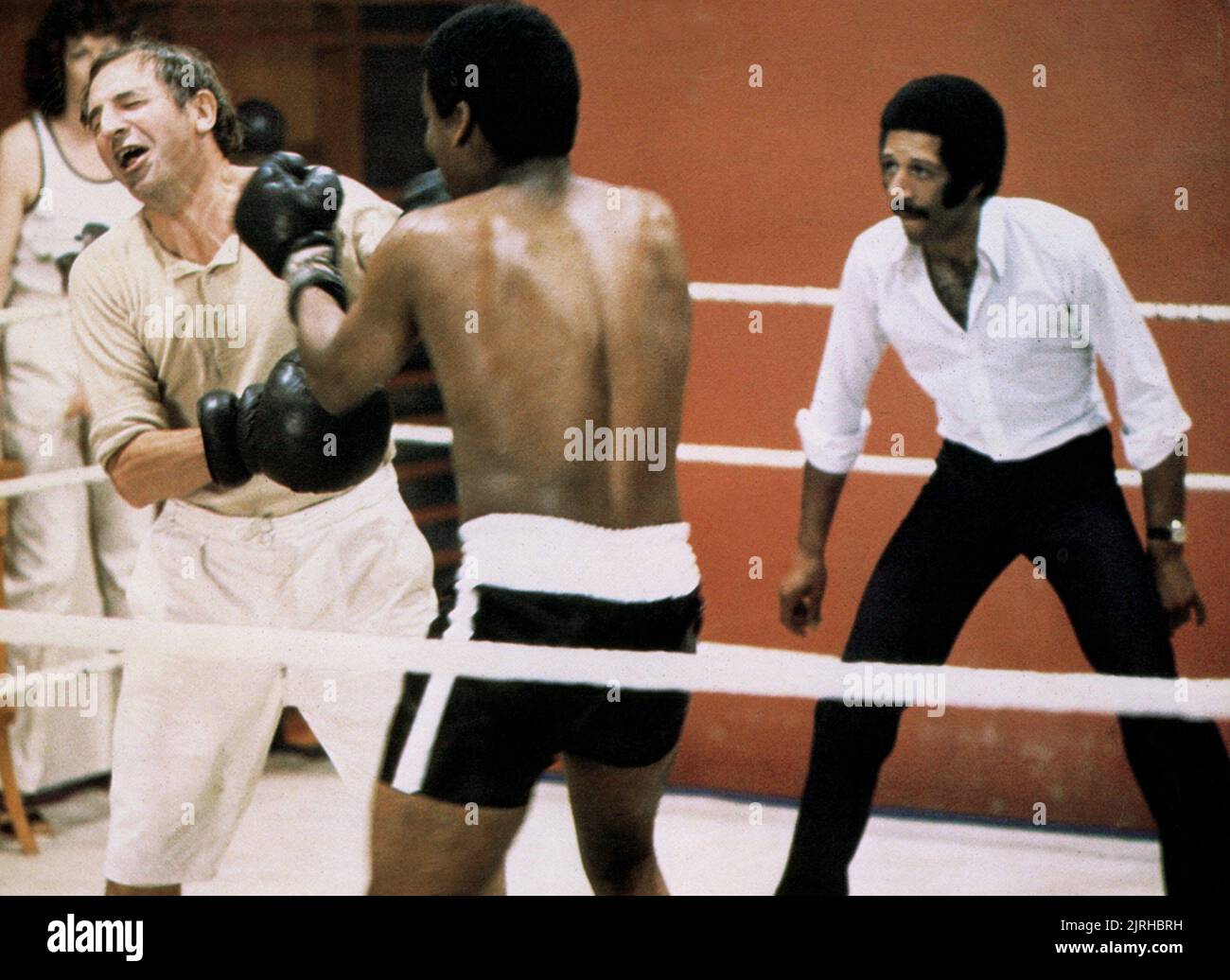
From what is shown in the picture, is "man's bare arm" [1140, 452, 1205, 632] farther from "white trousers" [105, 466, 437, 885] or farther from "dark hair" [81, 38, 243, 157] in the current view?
"dark hair" [81, 38, 243, 157]

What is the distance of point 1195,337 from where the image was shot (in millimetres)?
2521

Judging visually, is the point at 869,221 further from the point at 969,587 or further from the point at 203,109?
the point at 203,109

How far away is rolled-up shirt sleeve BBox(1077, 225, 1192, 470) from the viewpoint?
1.98 metres

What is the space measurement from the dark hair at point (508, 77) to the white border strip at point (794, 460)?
0.88 meters

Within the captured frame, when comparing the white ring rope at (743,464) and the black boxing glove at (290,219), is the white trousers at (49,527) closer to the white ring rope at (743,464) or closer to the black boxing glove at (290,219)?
the white ring rope at (743,464)

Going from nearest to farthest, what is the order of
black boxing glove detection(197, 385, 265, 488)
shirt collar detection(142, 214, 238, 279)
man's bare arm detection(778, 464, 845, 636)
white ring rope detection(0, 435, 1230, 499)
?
1. black boxing glove detection(197, 385, 265, 488)
2. shirt collar detection(142, 214, 238, 279)
3. man's bare arm detection(778, 464, 845, 636)
4. white ring rope detection(0, 435, 1230, 499)

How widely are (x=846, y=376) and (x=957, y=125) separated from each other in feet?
1.11

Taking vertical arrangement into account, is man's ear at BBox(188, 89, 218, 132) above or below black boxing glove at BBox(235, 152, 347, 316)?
above

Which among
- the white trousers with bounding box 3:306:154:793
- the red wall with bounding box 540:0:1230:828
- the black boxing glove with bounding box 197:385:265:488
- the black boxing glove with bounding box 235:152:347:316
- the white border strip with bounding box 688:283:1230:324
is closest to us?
the black boxing glove with bounding box 235:152:347:316

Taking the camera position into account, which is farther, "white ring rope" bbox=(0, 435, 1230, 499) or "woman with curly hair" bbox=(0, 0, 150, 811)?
"woman with curly hair" bbox=(0, 0, 150, 811)

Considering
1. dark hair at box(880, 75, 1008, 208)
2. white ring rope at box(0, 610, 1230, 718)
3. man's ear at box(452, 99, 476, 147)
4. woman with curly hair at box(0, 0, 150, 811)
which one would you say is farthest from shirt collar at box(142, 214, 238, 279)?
dark hair at box(880, 75, 1008, 208)

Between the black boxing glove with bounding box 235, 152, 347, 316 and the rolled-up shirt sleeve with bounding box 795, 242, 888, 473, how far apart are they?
65 centimetres

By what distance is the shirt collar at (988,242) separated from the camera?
205cm
